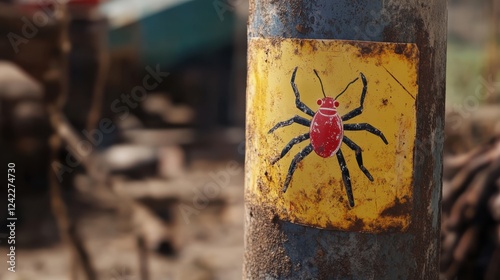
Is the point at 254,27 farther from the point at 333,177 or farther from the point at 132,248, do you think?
the point at 132,248

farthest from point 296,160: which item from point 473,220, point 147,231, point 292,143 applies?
point 147,231

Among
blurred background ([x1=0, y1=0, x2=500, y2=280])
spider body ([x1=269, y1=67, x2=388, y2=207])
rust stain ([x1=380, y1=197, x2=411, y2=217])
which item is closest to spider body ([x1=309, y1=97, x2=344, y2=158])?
spider body ([x1=269, y1=67, x2=388, y2=207])

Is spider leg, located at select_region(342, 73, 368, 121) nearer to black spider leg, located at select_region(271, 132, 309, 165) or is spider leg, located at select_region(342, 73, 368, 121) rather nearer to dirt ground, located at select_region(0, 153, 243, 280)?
black spider leg, located at select_region(271, 132, 309, 165)

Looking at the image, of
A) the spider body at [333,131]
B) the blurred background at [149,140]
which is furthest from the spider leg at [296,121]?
the blurred background at [149,140]

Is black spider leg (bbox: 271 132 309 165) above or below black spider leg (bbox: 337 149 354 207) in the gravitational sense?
above

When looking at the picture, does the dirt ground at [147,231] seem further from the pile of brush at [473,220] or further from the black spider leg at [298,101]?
the black spider leg at [298,101]

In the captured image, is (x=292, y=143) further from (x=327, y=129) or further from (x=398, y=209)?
(x=398, y=209)

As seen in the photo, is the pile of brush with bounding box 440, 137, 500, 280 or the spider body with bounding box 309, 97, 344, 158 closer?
the spider body with bounding box 309, 97, 344, 158
